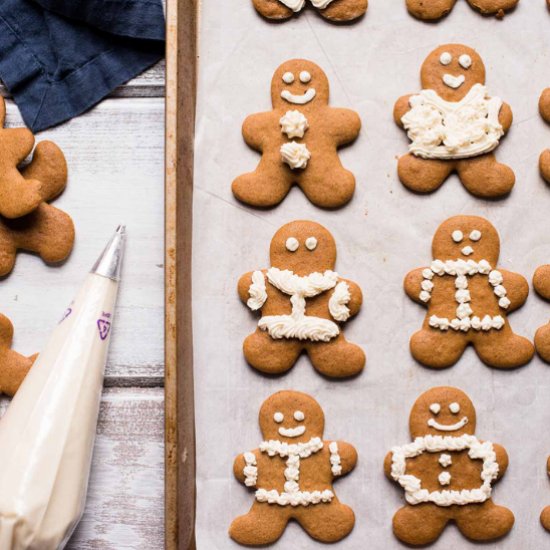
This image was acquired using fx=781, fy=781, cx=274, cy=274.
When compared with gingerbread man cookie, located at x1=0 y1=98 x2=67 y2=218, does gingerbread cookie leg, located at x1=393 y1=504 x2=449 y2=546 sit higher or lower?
lower

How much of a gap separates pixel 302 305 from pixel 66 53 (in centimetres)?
69

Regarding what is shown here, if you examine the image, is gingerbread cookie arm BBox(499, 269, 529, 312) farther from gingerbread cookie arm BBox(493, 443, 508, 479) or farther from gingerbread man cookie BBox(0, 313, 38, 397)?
gingerbread man cookie BBox(0, 313, 38, 397)

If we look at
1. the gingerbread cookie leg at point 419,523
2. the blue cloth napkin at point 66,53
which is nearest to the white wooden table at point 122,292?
the blue cloth napkin at point 66,53

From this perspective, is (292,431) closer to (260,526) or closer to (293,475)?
(293,475)

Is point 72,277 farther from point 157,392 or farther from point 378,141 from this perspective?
point 378,141

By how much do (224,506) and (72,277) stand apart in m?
0.52

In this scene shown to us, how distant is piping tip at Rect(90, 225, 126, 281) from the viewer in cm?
146

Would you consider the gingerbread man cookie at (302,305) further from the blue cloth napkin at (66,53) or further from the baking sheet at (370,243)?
the blue cloth napkin at (66,53)

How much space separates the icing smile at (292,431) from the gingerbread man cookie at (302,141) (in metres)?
A: 0.41

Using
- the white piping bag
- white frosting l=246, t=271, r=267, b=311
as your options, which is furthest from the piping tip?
white frosting l=246, t=271, r=267, b=311

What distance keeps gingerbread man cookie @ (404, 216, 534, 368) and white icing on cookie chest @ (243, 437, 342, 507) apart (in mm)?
247

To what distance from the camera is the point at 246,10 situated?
1.50 metres

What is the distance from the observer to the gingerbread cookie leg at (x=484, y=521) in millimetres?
1408

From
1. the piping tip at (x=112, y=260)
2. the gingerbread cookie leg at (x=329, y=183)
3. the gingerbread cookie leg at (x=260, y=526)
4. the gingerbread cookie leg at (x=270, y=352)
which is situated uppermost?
the gingerbread cookie leg at (x=329, y=183)
